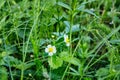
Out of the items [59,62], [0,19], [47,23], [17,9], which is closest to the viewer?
[59,62]

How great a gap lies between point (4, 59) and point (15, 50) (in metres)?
0.21

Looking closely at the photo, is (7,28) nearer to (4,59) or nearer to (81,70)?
(4,59)

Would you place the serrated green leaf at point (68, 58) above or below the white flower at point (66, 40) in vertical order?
below

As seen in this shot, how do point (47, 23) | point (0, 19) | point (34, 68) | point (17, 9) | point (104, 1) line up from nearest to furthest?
point (34, 68) → point (47, 23) → point (0, 19) → point (17, 9) → point (104, 1)

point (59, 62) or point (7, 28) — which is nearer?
point (59, 62)

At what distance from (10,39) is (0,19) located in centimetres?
12

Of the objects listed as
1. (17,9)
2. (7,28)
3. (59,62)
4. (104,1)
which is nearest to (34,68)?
(59,62)

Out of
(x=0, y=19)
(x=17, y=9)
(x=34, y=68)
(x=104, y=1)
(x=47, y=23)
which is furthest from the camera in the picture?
(x=104, y=1)

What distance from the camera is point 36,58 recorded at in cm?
151

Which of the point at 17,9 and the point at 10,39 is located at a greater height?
the point at 17,9

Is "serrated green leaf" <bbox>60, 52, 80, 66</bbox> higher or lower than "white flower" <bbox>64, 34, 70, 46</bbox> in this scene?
lower

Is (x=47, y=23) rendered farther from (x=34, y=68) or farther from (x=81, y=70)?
(x=81, y=70)

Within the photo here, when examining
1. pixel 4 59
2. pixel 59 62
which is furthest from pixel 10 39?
pixel 59 62

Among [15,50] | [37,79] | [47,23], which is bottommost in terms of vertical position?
[37,79]
